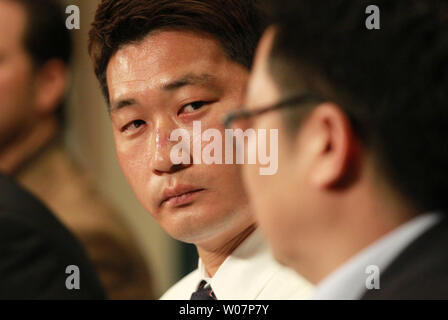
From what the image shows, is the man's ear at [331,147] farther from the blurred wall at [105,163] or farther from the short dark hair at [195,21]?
the blurred wall at [105,163]

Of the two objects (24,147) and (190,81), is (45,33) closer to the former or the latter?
(24,147)

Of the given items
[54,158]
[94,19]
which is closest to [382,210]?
[94,19]

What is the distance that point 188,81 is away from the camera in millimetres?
1170

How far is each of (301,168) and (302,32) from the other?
18 cm

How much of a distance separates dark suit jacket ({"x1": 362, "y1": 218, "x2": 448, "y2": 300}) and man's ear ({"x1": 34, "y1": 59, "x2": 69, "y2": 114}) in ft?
5.18

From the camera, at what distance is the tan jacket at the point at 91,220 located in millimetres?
1924

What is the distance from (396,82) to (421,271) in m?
0.24

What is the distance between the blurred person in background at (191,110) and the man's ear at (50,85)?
972mm

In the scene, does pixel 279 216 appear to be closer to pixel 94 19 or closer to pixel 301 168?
pixel 301 168

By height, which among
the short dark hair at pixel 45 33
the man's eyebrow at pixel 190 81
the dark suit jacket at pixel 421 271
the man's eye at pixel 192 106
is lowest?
the dark suit jacket at pixel 421 271

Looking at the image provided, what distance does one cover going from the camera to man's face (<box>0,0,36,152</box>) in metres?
2.03

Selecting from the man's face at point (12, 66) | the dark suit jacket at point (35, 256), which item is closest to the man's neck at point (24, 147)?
the man's face at point (12, 66)

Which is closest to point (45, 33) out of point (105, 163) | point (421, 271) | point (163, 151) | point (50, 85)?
point (50, 85)
